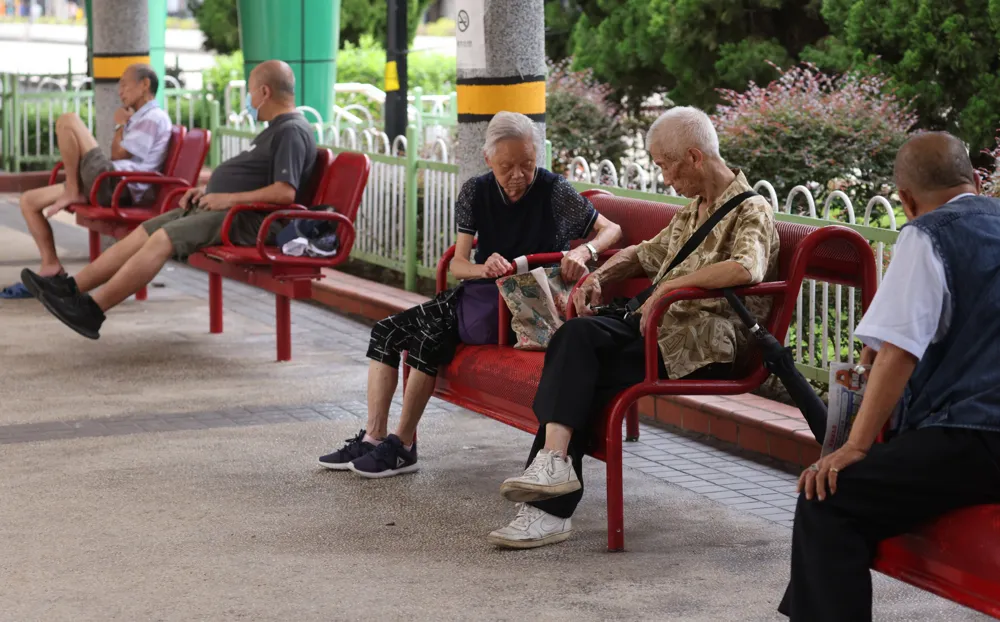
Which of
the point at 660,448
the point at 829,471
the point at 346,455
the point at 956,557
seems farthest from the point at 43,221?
the point at 956,557

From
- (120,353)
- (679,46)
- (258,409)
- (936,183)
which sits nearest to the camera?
(936,183)

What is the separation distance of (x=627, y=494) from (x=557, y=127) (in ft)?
23.7

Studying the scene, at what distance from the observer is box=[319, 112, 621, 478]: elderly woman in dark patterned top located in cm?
556

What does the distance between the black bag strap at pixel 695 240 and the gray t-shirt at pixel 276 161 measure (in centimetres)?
317

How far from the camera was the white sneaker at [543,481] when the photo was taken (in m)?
4.66

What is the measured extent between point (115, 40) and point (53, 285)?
3964 millimetres

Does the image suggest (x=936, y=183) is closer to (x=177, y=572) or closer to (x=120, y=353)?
(x=177, y=572)

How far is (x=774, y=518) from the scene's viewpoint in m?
5.11

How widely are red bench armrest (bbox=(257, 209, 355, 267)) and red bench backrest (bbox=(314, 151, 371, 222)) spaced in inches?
3.2

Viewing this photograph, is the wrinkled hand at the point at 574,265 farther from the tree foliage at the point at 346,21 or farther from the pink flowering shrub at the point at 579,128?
the tree foliage at the point at 346,21

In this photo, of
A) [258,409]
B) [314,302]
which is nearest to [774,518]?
[258,409]

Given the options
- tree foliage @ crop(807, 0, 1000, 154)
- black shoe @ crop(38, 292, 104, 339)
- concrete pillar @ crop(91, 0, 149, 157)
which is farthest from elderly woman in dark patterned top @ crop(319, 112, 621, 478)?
tree foliage @ crop(807, 0, 1000, 154)

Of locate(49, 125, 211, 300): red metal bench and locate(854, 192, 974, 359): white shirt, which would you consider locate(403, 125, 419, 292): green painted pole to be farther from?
locate(854, 192, 974, 359): white shirt

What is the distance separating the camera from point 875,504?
349cm
